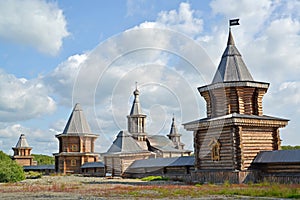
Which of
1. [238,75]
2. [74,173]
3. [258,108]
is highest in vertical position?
[238,75]

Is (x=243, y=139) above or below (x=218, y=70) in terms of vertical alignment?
below

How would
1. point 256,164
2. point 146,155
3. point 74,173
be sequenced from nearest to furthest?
point 256,164, point 146,155, point 74,173

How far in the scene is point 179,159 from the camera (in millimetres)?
36500

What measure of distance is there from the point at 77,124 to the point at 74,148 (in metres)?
3.62

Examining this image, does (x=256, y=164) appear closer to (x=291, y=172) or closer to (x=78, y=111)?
(x=291, y=172)

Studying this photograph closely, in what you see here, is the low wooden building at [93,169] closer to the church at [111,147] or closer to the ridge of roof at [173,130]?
the church at [111,147]

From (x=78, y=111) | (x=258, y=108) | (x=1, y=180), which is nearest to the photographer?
(x=258, y=108)

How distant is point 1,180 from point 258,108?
2237 cm

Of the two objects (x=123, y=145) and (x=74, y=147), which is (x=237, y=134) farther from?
(x=74, y=147)

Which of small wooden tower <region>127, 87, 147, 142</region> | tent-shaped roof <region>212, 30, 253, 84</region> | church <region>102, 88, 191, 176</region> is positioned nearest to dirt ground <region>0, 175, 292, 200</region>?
tent-shaped roof <region>212, 30, 253, 84</region>

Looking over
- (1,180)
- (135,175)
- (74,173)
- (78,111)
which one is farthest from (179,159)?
(78,111)

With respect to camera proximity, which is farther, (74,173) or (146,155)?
(74,173)

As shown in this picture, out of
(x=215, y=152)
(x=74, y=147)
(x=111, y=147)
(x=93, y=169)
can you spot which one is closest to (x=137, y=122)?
(x=74, y=147)

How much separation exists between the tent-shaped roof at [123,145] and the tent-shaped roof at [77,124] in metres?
11.1
